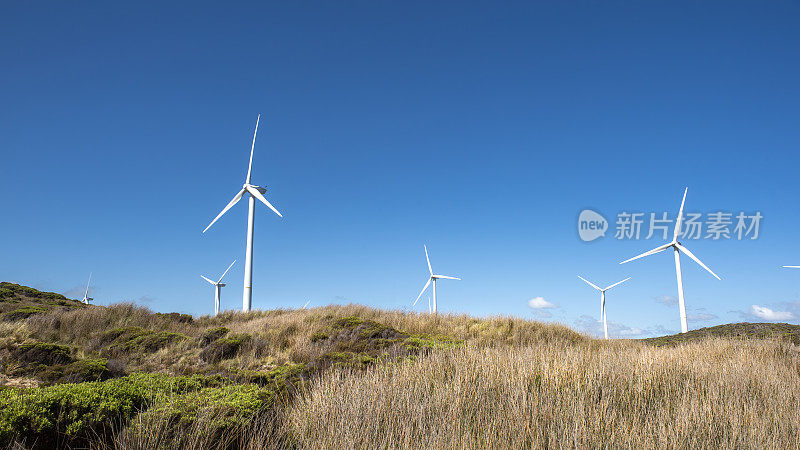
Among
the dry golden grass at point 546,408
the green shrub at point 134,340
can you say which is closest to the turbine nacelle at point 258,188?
the green shrub at point 134,340

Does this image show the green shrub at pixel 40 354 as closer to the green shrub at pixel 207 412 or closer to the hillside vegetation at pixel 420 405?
the hillside vegetation at pixel 420 405

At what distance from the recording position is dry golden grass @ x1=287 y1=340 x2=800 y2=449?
547 cm

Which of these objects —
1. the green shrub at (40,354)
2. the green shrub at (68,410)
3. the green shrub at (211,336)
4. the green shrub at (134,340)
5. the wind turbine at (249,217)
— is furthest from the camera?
the wind turbine at (249,217)

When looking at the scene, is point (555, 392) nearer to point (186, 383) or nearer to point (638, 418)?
point (638, 418)

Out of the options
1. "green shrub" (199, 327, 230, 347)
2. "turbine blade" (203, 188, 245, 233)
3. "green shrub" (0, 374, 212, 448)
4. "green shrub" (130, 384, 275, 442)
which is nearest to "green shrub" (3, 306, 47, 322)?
"green shrub" (199, 327, 230, 347)

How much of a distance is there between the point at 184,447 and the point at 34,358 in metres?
10.1

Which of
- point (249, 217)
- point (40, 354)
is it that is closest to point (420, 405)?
point (40, 354)

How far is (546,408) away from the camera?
241 inches

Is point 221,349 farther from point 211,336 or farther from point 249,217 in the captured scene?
point 249,217

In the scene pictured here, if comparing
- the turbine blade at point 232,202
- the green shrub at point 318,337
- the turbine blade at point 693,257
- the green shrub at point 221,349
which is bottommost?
the green shrub at point 221,349

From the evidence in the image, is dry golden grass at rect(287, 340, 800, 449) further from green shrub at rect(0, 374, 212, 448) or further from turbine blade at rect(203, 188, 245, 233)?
turbine blade at rect(203, 188, 245, 233)

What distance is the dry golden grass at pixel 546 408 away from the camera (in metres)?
5.47

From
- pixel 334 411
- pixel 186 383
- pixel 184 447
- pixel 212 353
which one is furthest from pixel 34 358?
pixel 334 411

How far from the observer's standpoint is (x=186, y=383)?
302 inches
